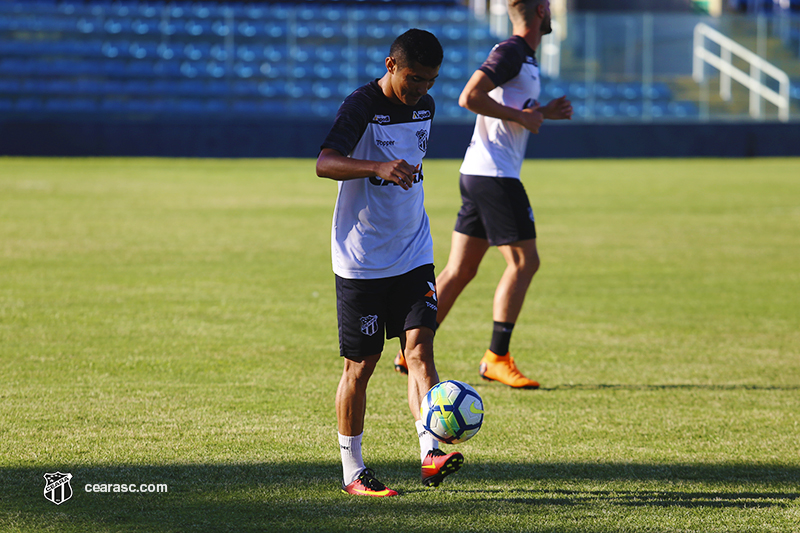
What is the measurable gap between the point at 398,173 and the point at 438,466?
3.81ft

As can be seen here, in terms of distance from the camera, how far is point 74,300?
27.8 ft

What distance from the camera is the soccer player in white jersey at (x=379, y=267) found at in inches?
158

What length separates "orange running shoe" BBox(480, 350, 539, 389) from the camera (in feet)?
19.3

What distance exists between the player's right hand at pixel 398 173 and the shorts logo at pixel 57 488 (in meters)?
1.80

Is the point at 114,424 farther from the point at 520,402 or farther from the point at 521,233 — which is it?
the point at 521,233

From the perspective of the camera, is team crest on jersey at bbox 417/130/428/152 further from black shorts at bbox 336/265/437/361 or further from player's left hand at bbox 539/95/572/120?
player's left hand at bbox 539/95/572/120

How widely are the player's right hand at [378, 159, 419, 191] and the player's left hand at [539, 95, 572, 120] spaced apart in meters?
2.59

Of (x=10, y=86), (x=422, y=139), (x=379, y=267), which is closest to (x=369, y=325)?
(x=379, y=267)

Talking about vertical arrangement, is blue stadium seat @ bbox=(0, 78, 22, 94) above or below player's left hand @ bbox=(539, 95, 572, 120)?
below

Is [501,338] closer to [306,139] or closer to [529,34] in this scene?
[529,34]

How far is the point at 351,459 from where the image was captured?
4.02 m

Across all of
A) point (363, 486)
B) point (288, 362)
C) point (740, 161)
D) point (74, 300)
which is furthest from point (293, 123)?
point (363, 486)

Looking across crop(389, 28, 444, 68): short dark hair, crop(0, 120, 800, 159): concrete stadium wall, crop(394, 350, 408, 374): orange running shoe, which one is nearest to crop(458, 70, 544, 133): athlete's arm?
crop(394, 350, 408, 374): orange running shoe

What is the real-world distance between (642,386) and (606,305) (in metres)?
2.75
